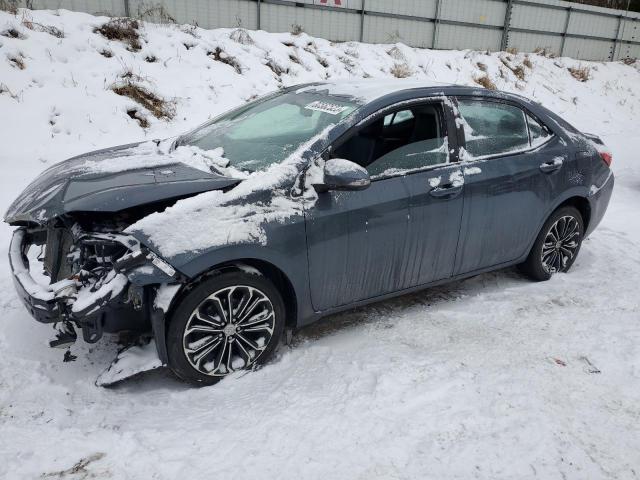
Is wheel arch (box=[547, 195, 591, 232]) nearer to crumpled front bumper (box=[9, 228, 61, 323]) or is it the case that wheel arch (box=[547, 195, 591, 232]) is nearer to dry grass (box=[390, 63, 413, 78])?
crumpled front bumper (box=[9, 228, 61, 323])

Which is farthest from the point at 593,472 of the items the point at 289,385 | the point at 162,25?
the point at 162,25

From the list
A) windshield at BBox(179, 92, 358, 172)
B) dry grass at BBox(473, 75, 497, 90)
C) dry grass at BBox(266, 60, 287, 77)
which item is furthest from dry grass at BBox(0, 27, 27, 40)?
dry grass at BBox(473, 75, 497, 90)

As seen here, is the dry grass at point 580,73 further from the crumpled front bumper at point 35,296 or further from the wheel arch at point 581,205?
the crumpled front bumper at point 35,296

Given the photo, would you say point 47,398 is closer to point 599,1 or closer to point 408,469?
point 408,469

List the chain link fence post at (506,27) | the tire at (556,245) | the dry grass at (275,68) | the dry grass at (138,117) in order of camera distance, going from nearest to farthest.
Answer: the tire at (556,245) < the dry grass at (138,117) < the dry grass at (275,68) < the chain link fence post at (506,27)

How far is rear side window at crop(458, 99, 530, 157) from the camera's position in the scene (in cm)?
379

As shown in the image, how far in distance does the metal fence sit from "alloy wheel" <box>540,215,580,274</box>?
27.0 feet

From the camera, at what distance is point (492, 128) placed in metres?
3.96

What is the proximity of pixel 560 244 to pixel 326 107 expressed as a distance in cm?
239

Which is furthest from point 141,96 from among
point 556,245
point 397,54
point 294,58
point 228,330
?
point 397,54

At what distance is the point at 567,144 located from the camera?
4.34 meters

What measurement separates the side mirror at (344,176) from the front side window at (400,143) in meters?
0.20

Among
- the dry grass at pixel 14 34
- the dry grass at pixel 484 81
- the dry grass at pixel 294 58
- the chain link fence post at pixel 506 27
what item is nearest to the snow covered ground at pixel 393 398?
the dry grass at pixel 14 34

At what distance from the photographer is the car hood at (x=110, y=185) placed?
2.83 m
